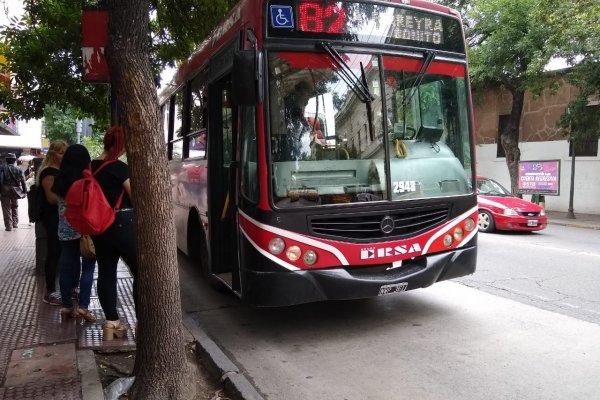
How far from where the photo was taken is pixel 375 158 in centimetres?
488

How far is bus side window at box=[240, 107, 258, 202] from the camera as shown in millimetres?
4602

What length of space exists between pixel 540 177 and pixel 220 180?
1381 cm

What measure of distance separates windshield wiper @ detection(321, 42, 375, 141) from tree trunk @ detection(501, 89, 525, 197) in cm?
1509

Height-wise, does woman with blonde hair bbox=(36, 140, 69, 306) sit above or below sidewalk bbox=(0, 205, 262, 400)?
above

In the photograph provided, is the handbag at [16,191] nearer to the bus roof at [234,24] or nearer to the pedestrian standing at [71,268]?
the bus roof at [234,24]

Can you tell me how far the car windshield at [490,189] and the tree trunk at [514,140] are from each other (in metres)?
4.73

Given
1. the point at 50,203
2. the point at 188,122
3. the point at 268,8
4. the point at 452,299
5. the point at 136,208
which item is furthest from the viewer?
the point at 188,122

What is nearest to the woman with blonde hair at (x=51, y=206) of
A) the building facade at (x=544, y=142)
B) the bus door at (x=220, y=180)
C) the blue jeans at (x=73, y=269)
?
the blue jeans at (x=73, y=269)

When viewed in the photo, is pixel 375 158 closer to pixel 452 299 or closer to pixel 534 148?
pixel 452 299

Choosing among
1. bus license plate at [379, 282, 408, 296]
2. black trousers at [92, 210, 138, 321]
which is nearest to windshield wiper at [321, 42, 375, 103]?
bus license plate at [379, 282, 408, 296]

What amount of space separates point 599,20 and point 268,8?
38.0 feet

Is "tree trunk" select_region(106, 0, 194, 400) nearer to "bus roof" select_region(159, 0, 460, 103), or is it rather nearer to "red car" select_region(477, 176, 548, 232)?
"bus roof" select_region(159, 0, 460, 103)

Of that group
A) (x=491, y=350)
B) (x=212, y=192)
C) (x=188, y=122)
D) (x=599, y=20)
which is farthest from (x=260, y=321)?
(x=599, y=20)

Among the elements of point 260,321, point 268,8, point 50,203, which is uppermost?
point 268,8
